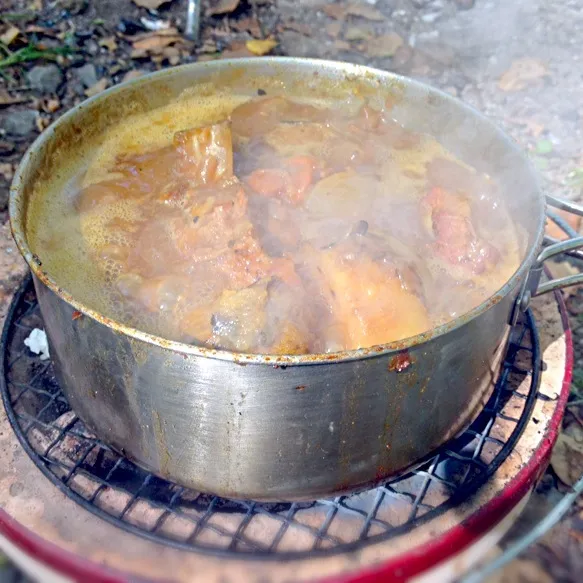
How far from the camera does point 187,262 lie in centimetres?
222

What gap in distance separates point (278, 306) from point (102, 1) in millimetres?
4511

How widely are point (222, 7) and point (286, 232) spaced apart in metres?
3.94

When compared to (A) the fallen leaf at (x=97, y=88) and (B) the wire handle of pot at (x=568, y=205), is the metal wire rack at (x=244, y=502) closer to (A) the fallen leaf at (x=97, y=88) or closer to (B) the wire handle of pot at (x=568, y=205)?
(B) the wire handle of pot at (x=568, y=205)

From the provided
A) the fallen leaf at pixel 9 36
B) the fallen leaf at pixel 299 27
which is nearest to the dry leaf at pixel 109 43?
the fallen leaf at pixel 9 36

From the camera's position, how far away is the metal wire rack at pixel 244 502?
2070 millimetres

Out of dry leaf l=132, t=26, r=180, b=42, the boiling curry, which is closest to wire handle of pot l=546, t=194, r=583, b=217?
the boiling curry

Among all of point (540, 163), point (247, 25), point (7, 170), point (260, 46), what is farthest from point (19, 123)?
point (540, 163)

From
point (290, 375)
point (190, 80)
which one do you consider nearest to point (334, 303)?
point (290, 375)

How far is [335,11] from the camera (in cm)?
558

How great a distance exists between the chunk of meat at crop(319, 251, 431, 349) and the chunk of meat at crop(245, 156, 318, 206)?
0.50 m

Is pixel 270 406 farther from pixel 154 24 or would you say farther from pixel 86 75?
pixel 154 24

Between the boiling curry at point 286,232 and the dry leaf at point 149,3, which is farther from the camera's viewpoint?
the dry leaf at point 149,3

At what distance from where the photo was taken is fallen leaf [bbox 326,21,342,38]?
5391 millimetres

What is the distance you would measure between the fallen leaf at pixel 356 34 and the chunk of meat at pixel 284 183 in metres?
3.29
